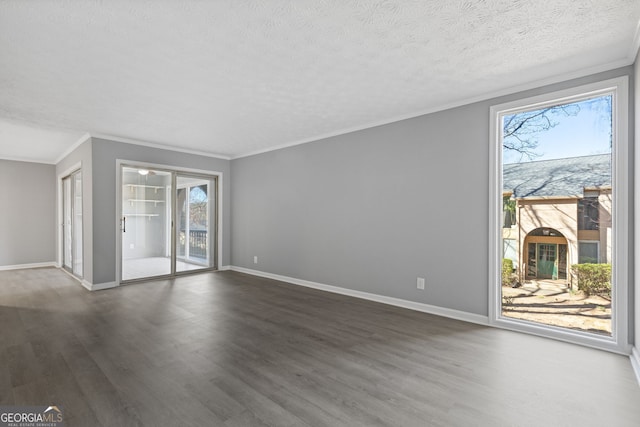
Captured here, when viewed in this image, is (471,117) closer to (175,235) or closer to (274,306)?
(274,306)

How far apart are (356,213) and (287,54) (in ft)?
8.46

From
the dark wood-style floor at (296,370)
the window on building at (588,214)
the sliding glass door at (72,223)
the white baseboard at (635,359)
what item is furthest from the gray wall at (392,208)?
the sliding glass door at (72,223)

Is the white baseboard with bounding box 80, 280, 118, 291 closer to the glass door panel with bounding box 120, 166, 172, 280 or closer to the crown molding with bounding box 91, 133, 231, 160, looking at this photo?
the glass door panel with bounding box 120, 166, 172, 280

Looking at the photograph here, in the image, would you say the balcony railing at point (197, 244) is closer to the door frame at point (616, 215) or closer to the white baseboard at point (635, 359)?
the door frame at point (616, 215)

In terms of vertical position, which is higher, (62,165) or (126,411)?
(62,165)

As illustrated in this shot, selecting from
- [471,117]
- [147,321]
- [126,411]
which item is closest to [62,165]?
[147,321]

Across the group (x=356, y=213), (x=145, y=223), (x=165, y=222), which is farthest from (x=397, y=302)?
(x=145, y=223)

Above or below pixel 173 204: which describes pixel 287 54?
above

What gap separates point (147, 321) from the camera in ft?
11.3

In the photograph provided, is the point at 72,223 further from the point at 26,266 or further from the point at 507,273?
the point at 507,273

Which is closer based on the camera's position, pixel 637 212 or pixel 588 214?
→ pixel 637 212

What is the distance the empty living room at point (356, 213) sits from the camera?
2004mm

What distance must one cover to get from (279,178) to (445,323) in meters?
3.80

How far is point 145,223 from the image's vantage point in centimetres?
579
